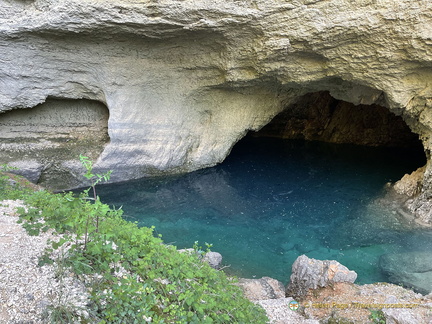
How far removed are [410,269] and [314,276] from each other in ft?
7.72

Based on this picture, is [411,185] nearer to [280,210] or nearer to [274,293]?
[280,210]

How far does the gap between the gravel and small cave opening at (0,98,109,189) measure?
6.28 m

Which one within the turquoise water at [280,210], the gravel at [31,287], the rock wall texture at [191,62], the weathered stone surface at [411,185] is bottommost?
the turquoise water at [280,210]

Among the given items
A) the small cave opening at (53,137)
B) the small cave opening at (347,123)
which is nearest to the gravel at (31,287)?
the small cave opening at (53,137)

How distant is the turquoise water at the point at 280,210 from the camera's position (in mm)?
6480

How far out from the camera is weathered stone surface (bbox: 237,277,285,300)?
475 centimetres

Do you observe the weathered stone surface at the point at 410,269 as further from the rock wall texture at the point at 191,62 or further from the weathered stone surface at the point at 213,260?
the weathered stone surface at the point at 213,260

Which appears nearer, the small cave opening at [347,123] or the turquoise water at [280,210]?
the turquoise water at [280,210]

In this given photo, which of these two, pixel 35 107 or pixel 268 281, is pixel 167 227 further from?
pixel 35 107

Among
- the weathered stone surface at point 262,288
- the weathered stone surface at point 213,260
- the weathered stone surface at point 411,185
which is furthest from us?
the weathered stone surface at point 411,185

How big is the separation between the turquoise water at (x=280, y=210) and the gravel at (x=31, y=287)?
11.1ft

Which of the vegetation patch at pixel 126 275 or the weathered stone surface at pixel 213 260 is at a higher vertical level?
the vegetation patch at pixel 126 275

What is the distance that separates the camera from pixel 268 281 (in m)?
5.20

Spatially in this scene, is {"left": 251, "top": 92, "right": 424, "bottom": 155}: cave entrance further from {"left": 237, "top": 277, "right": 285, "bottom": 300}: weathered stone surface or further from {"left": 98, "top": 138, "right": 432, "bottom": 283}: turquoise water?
{"left": 237, "top": 277, "right": 285, "bottom": 300}: weathered stone surface
